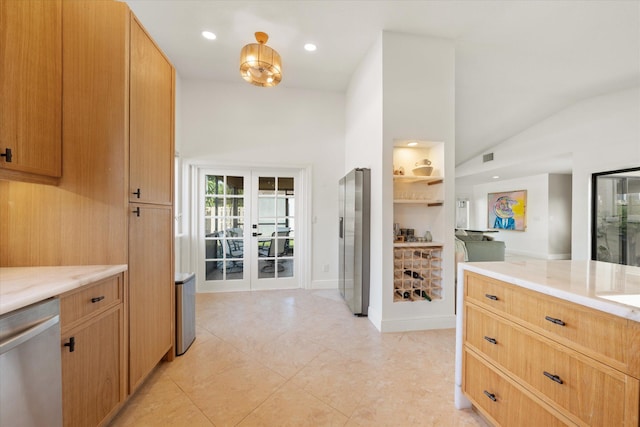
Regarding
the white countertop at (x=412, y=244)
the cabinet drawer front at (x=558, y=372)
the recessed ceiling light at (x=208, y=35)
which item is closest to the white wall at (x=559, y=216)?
the white countertop at (x=412, y=244)

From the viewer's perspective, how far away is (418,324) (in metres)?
2.54

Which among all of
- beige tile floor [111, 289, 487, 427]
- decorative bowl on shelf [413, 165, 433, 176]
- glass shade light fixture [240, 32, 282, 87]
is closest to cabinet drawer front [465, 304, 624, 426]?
beige tile floor [111, 289, 487, 427]

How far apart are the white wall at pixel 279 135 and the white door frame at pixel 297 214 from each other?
7 cm

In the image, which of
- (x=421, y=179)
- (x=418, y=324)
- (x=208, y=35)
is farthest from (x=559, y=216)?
(x=208, y=35)

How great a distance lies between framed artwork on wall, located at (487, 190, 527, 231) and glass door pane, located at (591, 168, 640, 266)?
10.0 feet

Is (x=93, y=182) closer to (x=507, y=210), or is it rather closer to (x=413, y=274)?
(x=413, y=274)

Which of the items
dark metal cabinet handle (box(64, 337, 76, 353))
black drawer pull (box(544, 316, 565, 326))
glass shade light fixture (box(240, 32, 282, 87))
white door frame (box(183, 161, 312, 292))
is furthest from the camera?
white door frame (box(183, 161, 312, 292))

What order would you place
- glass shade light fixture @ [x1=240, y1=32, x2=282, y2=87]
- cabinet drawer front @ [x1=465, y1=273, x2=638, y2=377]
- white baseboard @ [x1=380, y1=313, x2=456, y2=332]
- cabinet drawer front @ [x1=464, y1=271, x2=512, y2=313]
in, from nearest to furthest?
cabinet drawer front @ [x1=465, y1=273, x2=638, y2=377] < cabinet drawer front @ [x1=464, y1=271, x2=512, y2=313] < glass shade light fixture @ [x1=240, y1=32, x2=282, y2=87] < white baseboard @ [x1=380, y1=313, x2=456, y2=332]

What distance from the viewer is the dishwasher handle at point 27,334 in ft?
2.61

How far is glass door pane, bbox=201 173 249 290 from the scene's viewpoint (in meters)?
3.73

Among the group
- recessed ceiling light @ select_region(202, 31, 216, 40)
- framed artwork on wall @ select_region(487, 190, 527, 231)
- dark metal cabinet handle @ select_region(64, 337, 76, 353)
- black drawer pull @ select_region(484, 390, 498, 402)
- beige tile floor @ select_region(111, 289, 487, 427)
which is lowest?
beige tile floor @ select_region(111, 289, 487, 427)

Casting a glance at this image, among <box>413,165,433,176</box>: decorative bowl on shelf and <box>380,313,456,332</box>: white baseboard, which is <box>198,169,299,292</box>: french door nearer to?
<box>380,313,456,332</box>: white baseboard

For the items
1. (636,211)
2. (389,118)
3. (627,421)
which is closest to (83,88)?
(389,118)

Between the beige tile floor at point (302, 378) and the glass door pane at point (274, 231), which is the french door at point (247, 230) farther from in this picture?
the beige tile floor at point (302, 378)
